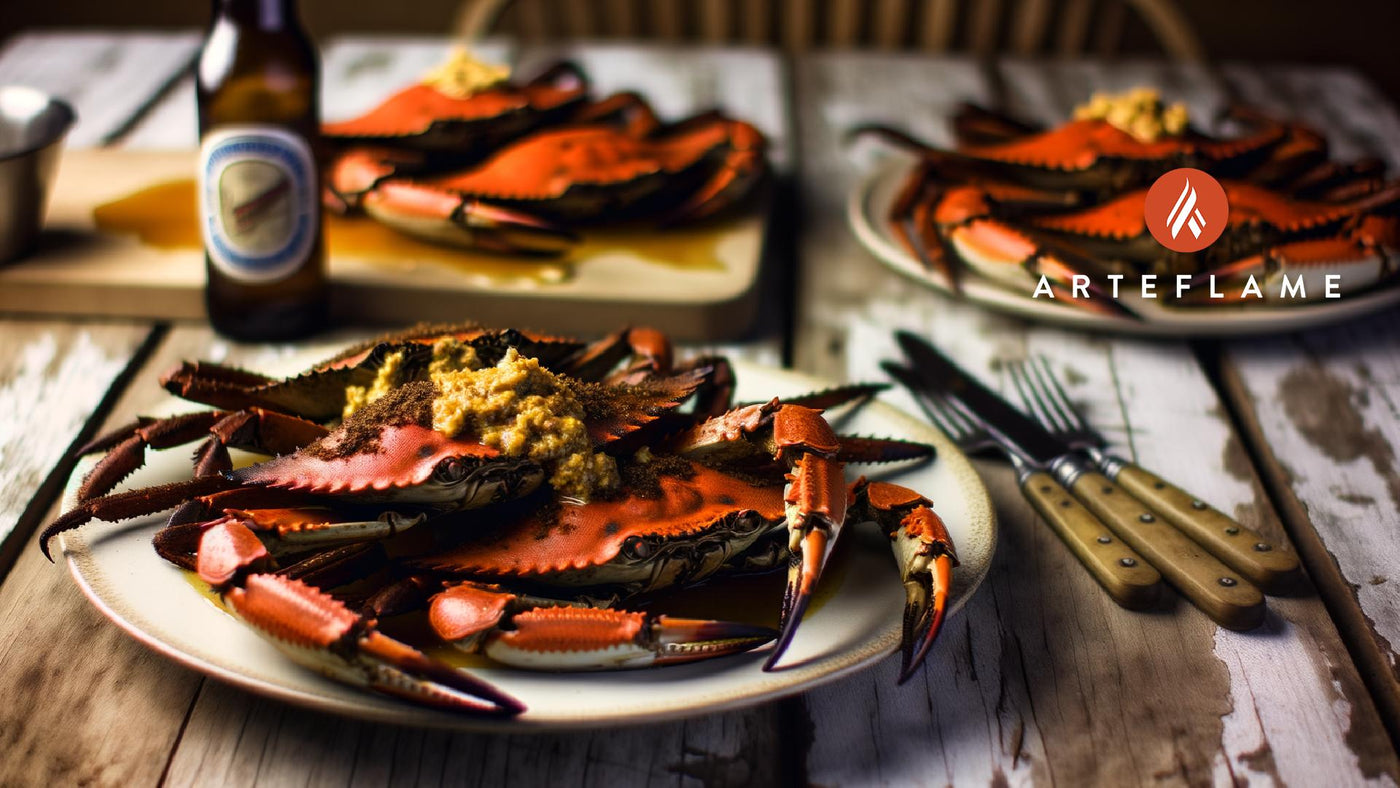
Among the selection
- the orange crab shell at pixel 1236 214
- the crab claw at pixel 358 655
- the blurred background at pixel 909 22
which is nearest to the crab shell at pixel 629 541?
the crab claw at pixel 358 655

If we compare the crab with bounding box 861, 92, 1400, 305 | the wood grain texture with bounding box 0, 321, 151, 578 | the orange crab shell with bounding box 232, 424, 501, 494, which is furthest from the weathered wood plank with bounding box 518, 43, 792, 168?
the orange crab shell with bounding box 232, 424, 501, 494

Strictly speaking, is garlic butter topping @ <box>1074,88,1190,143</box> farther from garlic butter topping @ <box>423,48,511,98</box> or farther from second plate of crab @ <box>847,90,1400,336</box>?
garlic butter topping @ <box>423,48,511,98</box>

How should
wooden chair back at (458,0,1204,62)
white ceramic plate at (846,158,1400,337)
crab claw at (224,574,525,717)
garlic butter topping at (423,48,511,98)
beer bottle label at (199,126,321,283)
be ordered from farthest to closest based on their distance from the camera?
wooden chair back at (458,0,1204,62) → garlic butter topping at (423,48,511,98) → white ceramic plate at (846,158,1400,337) → beer bottle label at (199,126,321,283) → crab claw at (224,574,525,717)

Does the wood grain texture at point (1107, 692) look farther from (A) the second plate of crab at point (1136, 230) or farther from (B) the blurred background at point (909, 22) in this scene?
(B) the blurred background at point (909, 22)

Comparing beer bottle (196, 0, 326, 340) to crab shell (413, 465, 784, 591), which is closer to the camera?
crab shell (413, 465, 784, 591)

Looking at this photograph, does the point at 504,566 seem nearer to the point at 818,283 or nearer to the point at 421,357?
the point at 421,357

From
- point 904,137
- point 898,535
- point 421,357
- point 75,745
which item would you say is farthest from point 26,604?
point 904,137
